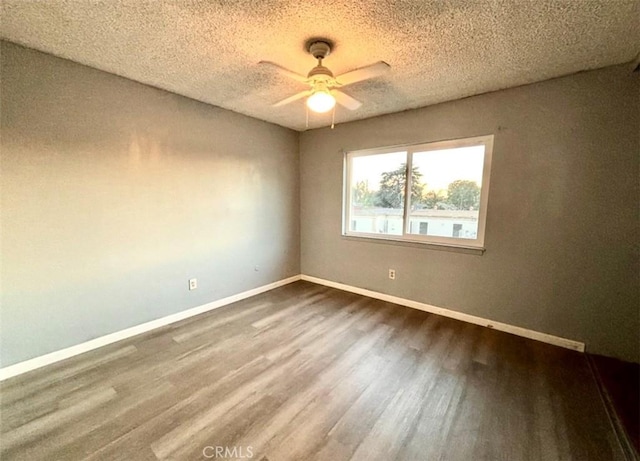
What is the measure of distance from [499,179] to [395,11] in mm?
1927

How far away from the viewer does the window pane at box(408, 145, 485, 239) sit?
286cm

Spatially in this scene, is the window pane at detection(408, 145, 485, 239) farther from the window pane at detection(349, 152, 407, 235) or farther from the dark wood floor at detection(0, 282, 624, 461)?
the dark wood floor at detection(0, 282, 624, 461)

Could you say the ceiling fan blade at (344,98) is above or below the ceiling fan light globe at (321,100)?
above

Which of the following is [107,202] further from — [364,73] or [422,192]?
[422,192]

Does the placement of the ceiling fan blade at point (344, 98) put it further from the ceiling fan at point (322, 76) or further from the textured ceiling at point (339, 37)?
the textured ceiling at point (339, 37)

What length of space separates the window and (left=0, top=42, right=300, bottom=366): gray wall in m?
1.57

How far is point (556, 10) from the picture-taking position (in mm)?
1510

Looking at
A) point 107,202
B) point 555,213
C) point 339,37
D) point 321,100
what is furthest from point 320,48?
point 555,213

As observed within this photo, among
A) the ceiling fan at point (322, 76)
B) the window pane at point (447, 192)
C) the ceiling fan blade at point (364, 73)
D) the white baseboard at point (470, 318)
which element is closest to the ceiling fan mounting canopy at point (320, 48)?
the ceiling fan at point (322, 76)

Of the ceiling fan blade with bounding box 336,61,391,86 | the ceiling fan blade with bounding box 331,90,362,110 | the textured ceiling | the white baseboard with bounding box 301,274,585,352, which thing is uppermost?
the textured ceiling

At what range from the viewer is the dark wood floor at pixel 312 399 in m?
1.42

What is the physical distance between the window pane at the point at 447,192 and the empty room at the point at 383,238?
2 cm

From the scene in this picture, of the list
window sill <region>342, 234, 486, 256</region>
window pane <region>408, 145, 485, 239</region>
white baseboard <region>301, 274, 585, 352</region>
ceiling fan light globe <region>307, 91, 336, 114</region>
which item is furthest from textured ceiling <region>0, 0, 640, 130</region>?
white baseboard <region>301, 274, 585, 352</region>

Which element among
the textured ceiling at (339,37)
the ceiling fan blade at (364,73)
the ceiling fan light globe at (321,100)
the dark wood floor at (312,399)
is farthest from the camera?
the ceiling fan light globe at (321,100)
